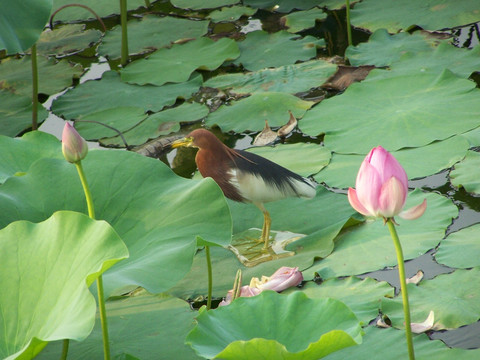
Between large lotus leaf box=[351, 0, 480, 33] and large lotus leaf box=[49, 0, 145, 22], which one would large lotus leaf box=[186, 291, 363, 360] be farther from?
large lotus leaf box=[49, 0, 145, 22]

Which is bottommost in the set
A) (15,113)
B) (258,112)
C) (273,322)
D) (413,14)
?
(15,113)

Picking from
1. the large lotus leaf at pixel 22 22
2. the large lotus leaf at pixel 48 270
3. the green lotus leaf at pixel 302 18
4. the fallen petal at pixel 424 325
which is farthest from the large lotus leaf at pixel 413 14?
the large lotus leaf at pixel 48 270

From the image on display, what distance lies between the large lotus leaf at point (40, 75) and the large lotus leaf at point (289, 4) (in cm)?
145

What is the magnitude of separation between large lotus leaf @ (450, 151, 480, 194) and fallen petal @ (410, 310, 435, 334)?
33.0 inches

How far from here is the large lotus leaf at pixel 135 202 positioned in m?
1.95

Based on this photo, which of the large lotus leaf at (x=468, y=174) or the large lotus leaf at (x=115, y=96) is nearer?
the large lotus leaf at (x=468, y=174)

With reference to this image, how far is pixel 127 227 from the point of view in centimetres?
204

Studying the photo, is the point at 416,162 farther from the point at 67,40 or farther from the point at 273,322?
the point at 67,40

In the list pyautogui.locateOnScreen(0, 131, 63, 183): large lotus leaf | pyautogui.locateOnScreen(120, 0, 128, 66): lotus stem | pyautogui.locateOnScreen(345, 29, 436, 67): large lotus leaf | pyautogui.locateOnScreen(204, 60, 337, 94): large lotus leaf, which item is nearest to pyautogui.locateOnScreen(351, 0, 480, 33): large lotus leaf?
pyautogui.locateOnScreen(345, 29, 436, 67): large lotus leaf

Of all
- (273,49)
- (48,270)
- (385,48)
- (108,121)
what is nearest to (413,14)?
(385,48)

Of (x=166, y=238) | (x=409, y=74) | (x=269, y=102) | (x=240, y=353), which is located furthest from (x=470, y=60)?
(x=240, y=353)

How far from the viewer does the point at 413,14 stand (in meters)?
4.48

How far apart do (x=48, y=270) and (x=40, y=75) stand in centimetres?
332

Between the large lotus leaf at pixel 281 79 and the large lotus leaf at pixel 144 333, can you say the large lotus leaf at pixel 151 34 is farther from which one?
the large lotus leaf at pixel 144 333
